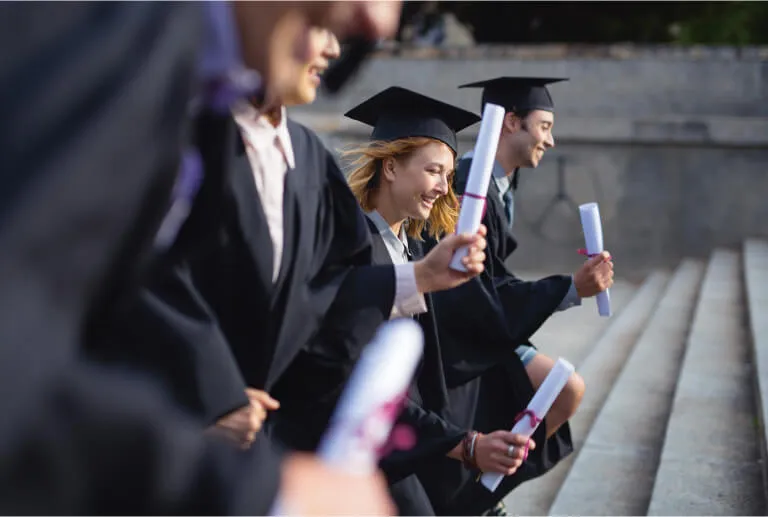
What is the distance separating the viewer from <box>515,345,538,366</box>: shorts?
3945 mm

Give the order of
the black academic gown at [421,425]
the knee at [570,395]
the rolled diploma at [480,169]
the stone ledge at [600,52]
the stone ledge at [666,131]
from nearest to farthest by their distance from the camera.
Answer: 1. the rolled diploma at [480,169]
2. the black academic gown at [421,425]
3. the knee at [570,395]
4. the stone ledge at [666,131]
5. the stone ledge at [600,52]

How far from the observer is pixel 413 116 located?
10.5 ft

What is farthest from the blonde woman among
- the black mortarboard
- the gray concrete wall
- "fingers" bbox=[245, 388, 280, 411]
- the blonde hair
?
the gray concrete wall

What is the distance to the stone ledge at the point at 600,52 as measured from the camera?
13.2 metres

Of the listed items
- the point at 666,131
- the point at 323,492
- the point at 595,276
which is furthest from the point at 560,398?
the point at 666,131

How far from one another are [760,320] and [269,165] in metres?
5.88

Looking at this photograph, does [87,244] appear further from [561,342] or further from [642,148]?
[642,148]

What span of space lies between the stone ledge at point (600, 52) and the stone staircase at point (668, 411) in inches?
177

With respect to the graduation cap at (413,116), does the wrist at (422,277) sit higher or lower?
lower

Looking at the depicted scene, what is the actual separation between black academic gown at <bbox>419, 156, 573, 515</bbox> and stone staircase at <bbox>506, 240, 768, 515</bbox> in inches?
31.8

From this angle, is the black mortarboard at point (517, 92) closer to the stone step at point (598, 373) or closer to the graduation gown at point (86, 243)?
the stone step at point (598, 373)

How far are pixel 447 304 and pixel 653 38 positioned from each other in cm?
1497

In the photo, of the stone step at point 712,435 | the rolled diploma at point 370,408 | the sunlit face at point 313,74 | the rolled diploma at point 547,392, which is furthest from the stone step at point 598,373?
the rolled diploma at point 370,408

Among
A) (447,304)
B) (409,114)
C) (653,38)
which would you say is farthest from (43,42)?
(653,38)
